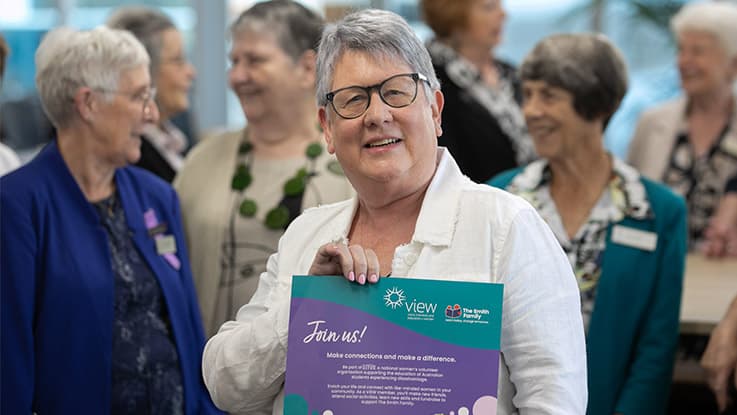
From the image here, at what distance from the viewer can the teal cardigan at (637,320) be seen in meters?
2.86

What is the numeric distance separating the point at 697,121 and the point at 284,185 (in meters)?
2.36

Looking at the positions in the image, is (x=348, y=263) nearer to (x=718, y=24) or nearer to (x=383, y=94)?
(x=383, y=94)

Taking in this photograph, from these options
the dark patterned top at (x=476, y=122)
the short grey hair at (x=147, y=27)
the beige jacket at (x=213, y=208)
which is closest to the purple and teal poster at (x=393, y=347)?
the beige jacket at (x=213, y=208)

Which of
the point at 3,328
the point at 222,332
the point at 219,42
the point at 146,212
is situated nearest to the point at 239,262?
the point at 146,212

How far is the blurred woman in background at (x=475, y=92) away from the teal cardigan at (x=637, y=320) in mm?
1137

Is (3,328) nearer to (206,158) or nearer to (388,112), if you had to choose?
(206,158)

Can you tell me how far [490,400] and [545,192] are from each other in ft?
5.12

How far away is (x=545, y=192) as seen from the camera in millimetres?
3139

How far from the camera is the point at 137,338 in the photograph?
2684mm

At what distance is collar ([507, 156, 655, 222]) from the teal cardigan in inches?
1.7

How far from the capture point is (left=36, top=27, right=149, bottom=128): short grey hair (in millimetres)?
2738

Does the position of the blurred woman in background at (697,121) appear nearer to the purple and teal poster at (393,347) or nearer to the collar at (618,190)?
the collar at (618,190)

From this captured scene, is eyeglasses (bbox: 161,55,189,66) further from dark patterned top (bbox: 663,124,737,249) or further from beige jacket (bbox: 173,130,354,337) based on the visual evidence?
dark patterned top (bbox: 663,124,737,249)

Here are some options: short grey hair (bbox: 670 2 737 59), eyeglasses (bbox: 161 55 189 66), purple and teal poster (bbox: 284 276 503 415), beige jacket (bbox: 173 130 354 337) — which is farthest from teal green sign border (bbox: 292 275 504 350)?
short grey hair (bbox: 670 2 737 59)
